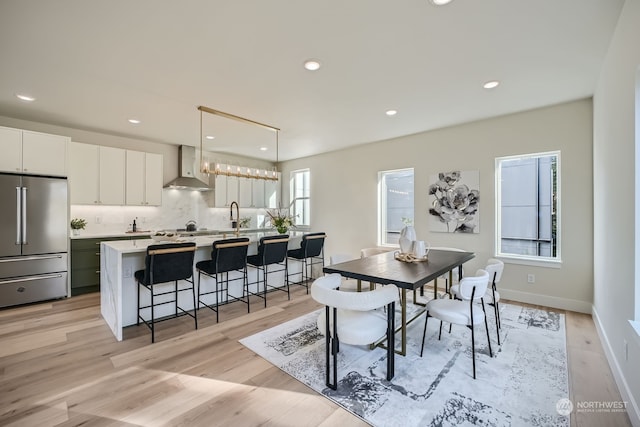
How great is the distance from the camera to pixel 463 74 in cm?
286

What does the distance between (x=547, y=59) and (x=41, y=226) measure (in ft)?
21.1

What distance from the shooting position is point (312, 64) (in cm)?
268

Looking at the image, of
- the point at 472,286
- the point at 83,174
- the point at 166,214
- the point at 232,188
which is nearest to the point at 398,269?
the point at 472,286

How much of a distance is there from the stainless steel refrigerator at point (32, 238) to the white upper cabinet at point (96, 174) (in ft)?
1.34

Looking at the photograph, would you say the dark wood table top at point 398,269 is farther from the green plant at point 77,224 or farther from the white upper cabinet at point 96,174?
the green plant at point 77,224

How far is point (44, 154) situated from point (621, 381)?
22.3ft

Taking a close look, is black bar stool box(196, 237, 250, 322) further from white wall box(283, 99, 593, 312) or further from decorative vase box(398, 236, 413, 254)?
white wall box(283, 99, 593, 312)

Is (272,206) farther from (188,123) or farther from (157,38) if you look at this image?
(157,38)

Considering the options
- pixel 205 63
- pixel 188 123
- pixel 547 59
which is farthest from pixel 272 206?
pixel 547 59

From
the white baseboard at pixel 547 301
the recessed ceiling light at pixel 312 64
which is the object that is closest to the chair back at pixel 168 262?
the recessed ceiling light at pixel 312 64

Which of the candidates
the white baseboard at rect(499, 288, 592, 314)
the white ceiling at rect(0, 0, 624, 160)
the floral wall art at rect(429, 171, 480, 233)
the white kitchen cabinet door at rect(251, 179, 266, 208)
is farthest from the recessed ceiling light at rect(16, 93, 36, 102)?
the white baseboard at rect(499, 288, 592, 314)

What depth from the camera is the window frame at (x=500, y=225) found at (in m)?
3.72

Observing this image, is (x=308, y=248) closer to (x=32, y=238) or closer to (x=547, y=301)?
(x=547, y=301)

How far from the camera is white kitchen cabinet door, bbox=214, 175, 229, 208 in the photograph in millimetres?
6242
